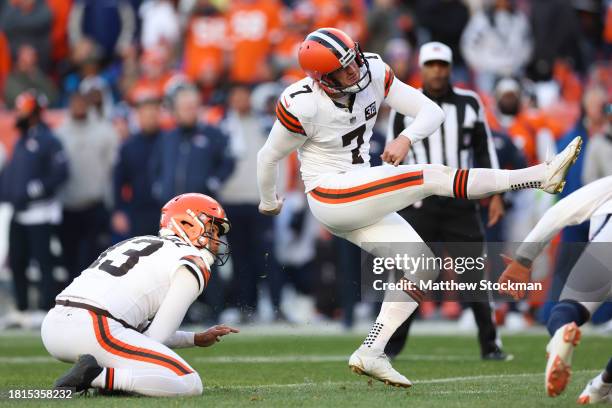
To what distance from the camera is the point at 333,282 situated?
14.1 meters

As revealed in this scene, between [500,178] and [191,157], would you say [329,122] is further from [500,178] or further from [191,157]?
[191,157]

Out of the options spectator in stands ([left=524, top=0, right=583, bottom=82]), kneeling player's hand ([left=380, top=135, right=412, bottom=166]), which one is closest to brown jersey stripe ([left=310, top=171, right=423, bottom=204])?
kneeling player's hand ([left=380, top=135, right=412, bottom=166])

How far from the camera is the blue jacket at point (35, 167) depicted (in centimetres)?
1341

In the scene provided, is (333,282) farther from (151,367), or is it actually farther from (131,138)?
(151,367)

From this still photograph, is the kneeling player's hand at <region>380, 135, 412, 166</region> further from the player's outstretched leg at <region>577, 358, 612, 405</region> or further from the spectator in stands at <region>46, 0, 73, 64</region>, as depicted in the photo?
the spectator in stands at <region>46, 0, 73, 64</region>

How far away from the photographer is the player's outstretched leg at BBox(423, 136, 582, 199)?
22.6 ft

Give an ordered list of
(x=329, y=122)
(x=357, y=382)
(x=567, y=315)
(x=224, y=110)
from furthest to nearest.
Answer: (x=224, y=110) < (x=357, y=382) < (x=329, y=122) < (x=567, y=315)

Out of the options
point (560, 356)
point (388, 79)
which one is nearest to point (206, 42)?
point (388, 79)

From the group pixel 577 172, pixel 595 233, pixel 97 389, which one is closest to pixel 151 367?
pixel 97 389

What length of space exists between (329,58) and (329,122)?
0.41 m

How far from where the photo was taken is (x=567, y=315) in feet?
20.0

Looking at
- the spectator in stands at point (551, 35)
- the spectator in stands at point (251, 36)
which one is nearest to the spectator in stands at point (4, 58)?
the spectator in stands at point (251, 36)

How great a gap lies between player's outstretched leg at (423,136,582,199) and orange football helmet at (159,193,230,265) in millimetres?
1174

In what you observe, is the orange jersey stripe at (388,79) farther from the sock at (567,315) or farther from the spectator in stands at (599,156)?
the spectator in stands at (599,156)
